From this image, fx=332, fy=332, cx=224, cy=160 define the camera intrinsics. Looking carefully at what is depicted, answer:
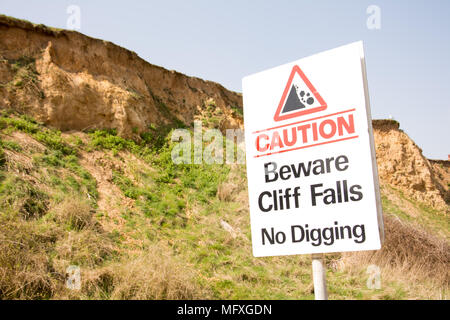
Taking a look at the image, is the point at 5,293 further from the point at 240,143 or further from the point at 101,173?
the point at 240,143

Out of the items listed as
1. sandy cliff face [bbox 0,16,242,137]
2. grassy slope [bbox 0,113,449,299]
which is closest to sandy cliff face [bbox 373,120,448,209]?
grassy slope [bbox 0,113,449,299]

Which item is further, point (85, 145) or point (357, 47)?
point (85, 145)

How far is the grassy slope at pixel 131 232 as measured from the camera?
5.56 meters

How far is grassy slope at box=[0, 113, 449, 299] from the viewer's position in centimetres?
556

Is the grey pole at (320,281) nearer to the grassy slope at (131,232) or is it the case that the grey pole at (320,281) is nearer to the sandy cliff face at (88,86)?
the grassy slope at (131,232)

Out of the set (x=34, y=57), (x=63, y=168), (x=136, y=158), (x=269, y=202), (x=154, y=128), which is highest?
(x=34, y=57)

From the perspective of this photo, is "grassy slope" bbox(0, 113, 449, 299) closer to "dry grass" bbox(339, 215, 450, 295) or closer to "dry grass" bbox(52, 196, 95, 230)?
"dry grass" bbox(52, 196, 95, 230)

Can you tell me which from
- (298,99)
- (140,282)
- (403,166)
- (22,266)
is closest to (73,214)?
(22,266)

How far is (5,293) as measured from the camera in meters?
4.87

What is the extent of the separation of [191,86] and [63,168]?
9973 millimetres

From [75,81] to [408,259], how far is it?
12402 mm

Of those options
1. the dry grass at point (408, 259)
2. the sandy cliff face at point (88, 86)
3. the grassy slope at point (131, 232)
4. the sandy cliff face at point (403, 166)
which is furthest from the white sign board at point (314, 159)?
the sandy cliff face at point (403, 166)

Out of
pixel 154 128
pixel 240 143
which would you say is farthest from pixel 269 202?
pixel 240 143

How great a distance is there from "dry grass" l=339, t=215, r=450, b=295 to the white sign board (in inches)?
237
